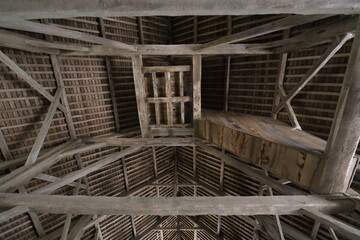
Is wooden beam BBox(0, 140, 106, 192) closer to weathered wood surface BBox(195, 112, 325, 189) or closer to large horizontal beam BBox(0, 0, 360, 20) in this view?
large horizontal beam BBox(0, 0, 360, 20)

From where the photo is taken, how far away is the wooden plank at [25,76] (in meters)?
3.26

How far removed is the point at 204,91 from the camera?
6.96m

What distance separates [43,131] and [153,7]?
4003 mm

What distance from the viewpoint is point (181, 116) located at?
445cm

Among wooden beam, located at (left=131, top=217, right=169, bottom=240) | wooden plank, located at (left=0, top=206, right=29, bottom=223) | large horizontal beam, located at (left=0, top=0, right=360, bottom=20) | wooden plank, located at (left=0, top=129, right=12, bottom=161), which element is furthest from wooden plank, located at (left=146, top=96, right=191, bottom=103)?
wooden beam, located at (left=131, top=217, right=169, bottom=240)

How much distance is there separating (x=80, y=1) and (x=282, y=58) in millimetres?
4934

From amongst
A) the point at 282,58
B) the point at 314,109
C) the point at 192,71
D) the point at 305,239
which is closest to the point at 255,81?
the point at 282,58

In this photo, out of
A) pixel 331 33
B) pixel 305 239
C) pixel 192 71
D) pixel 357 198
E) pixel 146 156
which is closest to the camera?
pixel 357 198

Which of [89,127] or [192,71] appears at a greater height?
[192,71]

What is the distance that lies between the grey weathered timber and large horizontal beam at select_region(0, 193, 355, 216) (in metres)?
0.22

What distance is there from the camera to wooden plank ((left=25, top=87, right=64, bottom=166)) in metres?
3.53

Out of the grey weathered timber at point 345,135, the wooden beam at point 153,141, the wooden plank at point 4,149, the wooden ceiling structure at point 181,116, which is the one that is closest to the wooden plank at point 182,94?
the wooden ceiling structure at point 181,116

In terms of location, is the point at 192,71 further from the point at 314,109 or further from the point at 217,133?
the point at 314,109

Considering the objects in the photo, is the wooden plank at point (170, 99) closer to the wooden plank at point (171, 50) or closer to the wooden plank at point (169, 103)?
the wooden plank at point (169, 103)
